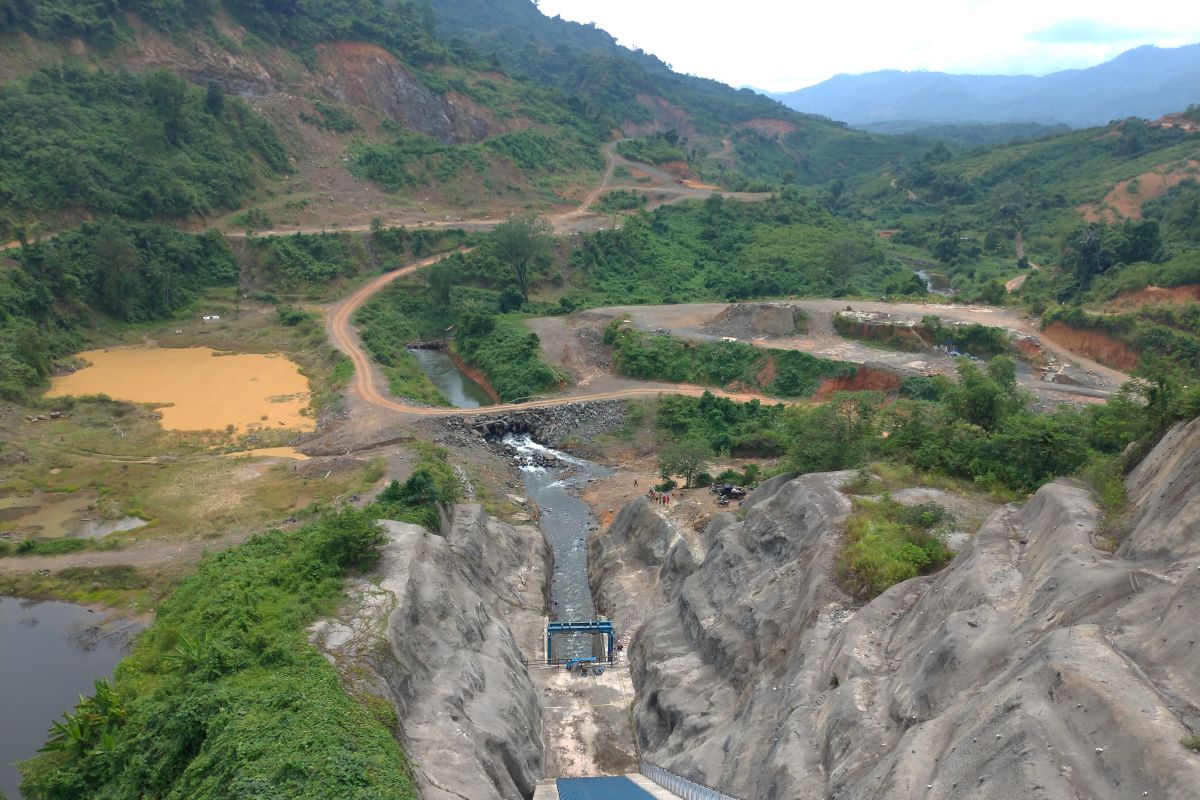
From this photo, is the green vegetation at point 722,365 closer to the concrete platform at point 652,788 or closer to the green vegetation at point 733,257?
the green vegetation at point 733,257

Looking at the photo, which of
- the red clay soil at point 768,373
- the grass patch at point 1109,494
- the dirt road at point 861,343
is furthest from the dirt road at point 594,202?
the grass patch at point 1109,494

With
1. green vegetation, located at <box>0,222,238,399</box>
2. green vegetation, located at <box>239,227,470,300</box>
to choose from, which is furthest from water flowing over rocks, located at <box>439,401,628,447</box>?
green vegetation, located at <box>239,227,470,300</box>

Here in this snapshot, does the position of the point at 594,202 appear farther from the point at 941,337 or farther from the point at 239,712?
the point at 239,712

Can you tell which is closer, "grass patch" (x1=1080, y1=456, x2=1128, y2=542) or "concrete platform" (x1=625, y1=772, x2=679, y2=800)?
"grass patch" (x1=1080, y1=456, x2=1128, y2=542)

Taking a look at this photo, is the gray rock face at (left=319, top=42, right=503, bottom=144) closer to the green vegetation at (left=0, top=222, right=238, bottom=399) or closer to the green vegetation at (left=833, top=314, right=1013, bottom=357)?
the green vegetation at (left=0, top=222, right=238, bottom=399)

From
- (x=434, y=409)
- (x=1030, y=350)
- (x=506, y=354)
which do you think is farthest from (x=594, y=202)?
(x=1030, y=350)
